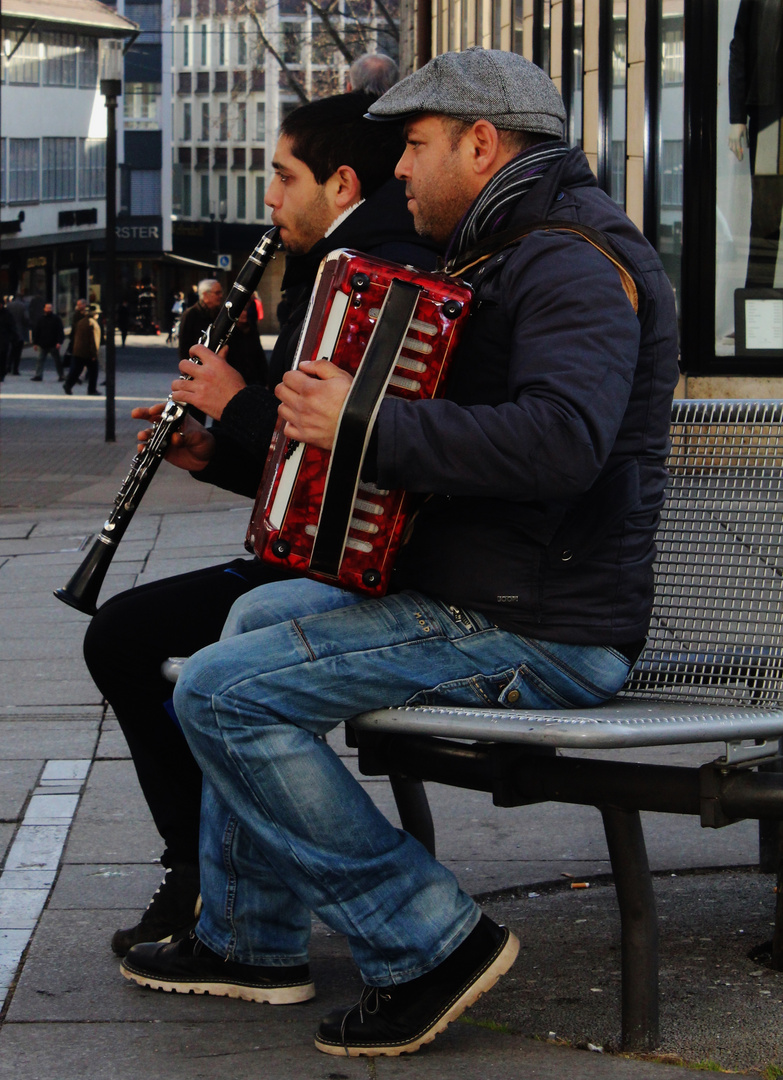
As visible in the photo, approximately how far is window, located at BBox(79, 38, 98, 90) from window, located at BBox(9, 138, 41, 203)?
5.14m

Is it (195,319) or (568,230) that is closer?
(568,230)

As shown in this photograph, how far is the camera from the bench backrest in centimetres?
297

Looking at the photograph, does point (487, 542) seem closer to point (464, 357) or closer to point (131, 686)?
point (464, 357)

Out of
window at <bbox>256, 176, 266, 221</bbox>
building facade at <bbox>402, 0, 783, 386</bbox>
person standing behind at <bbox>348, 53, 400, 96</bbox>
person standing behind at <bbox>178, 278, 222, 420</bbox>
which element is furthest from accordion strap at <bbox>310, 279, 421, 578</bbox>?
window at <bbox>256, 176, 266, 221</bbox>

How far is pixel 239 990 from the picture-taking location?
9.78 feet

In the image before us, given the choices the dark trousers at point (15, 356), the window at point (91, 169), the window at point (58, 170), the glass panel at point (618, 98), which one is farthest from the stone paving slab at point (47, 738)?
the window at point (91, 169)

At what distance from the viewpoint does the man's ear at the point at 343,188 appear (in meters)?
3.42

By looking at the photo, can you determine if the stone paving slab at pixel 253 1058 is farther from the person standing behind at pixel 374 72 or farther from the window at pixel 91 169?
the window at pixel 91 169

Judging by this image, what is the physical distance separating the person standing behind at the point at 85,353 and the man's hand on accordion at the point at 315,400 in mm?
25443

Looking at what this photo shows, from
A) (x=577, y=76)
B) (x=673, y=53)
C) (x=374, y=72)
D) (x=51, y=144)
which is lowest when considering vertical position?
(x=374, y=72)

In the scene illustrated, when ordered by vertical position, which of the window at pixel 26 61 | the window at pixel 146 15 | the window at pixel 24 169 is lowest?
the window at pixel 24 169

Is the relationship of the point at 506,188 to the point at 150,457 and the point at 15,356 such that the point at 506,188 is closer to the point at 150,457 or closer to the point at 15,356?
the point at 150,457

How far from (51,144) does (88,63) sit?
15.0 feet

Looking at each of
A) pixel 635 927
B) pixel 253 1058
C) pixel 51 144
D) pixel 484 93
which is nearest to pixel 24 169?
pixel 51 144
